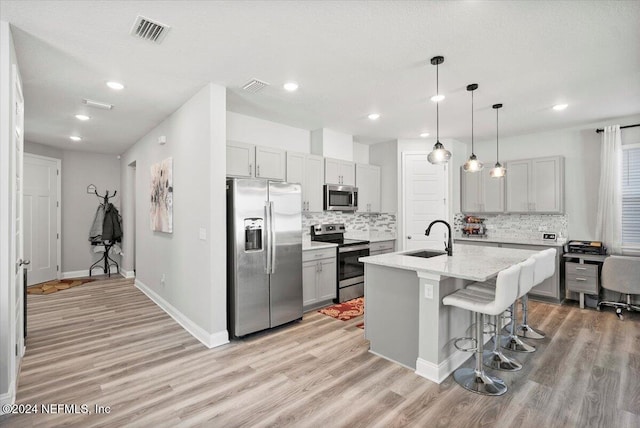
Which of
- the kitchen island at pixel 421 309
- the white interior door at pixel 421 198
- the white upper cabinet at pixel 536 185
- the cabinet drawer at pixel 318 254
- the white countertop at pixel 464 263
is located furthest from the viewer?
the white interior door at pixel 421 198

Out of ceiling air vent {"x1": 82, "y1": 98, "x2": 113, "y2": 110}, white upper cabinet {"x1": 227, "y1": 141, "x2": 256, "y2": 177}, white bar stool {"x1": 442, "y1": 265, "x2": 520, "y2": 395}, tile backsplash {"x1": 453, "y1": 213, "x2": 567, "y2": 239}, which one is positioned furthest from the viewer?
tile backsplash {"x1": 453, "y1": 213, "x2": 567, "y2": 239}

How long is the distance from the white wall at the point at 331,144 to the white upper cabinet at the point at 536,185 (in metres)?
2.74

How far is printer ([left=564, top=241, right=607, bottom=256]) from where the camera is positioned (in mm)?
4449

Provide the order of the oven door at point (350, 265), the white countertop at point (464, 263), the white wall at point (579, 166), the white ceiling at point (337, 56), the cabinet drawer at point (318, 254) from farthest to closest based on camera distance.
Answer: the white wall at point (579, 166) < the oven door at point (350, 265) < the cabinet drawer at point (318, 254) < the white countertop at point (464, 263) < the white ceiling at point (337, 56)

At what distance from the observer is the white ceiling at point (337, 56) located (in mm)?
2086

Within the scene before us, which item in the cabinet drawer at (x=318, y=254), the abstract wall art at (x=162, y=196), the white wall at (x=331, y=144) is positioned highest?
the white wall at (x=331, y=144)

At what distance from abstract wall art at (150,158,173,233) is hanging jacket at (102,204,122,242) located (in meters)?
2.63

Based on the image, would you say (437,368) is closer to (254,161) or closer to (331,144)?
(254,161)

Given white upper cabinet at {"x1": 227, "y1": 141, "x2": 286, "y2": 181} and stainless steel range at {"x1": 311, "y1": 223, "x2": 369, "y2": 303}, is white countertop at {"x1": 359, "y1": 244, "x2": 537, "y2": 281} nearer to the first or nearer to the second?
stainless steel range at {"x1": 311, "y1": 223, "x2": 369, "y2": 303}

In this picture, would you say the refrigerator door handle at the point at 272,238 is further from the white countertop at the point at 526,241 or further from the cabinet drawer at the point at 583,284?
the cabinet drawer at the point at 583,284

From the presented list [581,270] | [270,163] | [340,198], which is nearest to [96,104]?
[270,163]

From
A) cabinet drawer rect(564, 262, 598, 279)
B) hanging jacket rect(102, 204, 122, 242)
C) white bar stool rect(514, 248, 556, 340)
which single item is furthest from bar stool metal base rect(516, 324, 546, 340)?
hanging jacket rect(102, 204, 122, 242)

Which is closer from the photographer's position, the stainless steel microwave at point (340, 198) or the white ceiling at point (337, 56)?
the white ceiling at point (337, 56)

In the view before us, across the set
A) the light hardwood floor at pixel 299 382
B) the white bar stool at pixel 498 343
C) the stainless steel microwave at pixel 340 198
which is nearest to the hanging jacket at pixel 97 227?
the light hardwood floor at pixel 299 382
